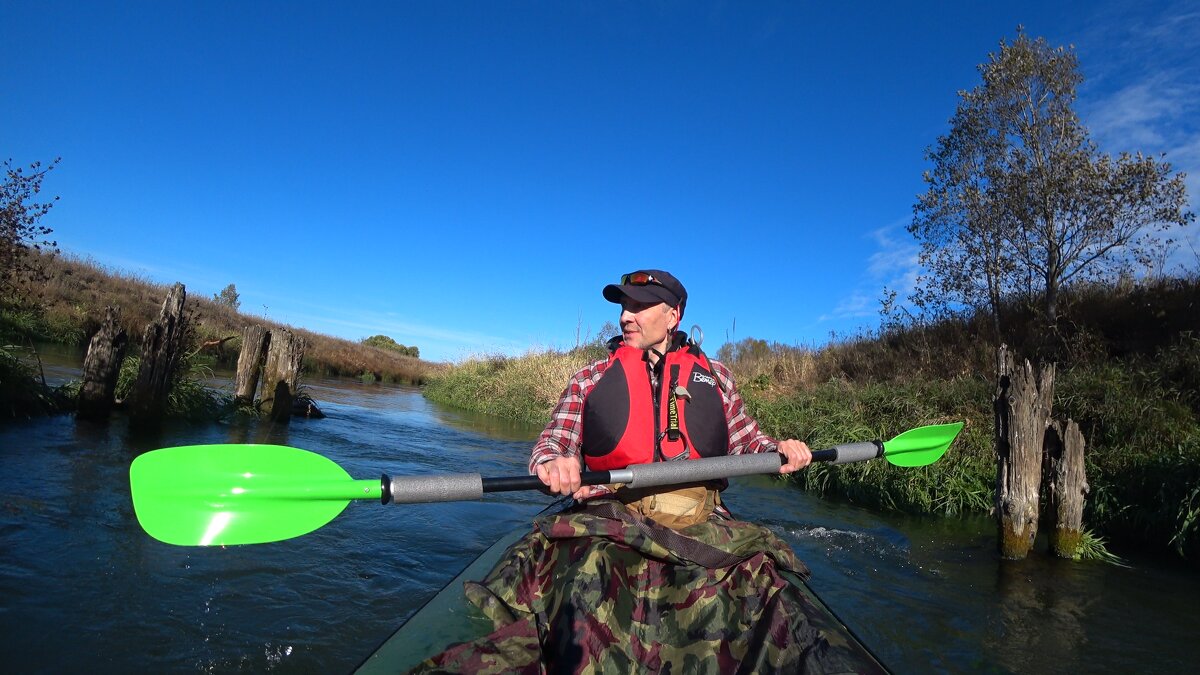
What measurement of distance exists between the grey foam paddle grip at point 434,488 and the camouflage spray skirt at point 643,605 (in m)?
0.34

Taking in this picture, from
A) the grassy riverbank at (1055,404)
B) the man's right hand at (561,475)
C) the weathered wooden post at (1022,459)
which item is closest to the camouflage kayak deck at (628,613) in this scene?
the man's right hand at (561,475)

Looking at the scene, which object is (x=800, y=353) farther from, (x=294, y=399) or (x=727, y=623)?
(x=727, y=623)

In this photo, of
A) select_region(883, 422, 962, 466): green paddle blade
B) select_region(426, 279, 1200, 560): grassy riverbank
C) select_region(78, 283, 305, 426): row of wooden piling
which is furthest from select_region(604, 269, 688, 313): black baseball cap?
select_region(78, 283, 305, 426): row of wooden piling

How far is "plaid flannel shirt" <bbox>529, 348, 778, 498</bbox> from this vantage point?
294 centimetres

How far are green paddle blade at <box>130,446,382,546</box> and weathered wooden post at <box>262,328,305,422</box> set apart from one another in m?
6.23

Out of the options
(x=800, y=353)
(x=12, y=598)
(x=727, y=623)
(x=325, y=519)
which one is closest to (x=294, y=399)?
(x=12, y=598)

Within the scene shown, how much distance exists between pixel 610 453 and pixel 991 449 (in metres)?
5.64

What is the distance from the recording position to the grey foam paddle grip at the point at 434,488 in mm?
2287

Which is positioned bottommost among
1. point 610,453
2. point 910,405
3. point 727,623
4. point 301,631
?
point 301,631

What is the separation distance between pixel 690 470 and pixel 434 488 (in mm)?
1043

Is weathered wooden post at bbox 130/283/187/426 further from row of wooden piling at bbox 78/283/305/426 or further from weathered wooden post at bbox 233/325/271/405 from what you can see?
→ weathered wooden post at bbox 233/325/271/405

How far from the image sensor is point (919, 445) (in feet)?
13.5

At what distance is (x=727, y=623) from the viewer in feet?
6.65

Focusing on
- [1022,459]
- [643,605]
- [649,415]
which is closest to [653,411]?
[649,415]
